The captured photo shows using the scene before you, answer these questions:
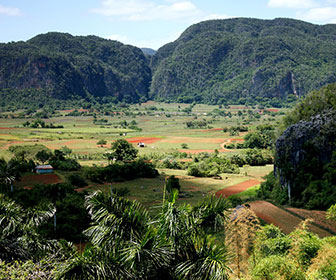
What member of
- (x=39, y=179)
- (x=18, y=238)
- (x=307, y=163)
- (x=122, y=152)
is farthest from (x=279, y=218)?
(x=122, y=152)

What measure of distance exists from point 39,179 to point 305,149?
98.5 feet

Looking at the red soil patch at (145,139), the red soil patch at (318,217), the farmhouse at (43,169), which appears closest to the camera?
the red soil patch at (318,217)

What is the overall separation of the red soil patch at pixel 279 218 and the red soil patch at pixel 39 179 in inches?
978

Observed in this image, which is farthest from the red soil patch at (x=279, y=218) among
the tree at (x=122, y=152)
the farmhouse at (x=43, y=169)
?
the tree at (x=122, y=152)

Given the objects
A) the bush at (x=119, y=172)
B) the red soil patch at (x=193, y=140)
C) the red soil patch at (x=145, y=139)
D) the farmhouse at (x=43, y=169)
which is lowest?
the red soil patch at (x=193, y=140)

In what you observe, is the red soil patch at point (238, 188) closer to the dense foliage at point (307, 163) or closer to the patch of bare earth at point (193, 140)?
the dense foliage at point (307, 163)

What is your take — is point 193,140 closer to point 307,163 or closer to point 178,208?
point 307,163

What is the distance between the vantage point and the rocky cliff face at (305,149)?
107 ft

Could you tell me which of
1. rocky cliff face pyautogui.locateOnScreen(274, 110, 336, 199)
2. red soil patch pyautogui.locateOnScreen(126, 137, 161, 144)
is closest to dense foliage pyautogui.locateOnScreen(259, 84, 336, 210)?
rocky cliff face pyautogui.locateOnScreen(274, 110, 336, 199)

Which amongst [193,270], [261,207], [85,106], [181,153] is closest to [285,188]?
[261,207]

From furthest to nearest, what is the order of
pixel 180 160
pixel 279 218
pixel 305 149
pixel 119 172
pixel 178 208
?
1. pixel 180 160
2. pixel 119 172
3. pixel 305 149
4. pixel 279 218
5. pixel 178 208

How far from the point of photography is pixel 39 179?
139ft

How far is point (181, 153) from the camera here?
232ft

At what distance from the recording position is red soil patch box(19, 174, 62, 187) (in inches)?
1593
